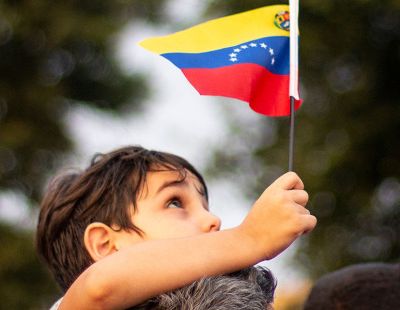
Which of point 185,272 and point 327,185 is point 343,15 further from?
point 185,272

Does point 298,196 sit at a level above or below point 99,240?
above

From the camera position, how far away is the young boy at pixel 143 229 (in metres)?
2.51

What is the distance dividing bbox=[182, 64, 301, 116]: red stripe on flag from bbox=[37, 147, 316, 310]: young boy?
29 centimetres

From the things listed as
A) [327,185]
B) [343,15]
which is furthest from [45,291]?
[343,15]

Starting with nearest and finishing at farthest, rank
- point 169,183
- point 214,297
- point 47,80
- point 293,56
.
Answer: point 214,297 → point 293,56 → point 169,183 → point 47,80

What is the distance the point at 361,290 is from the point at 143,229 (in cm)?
108

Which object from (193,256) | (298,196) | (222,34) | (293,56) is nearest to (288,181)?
(298,196)

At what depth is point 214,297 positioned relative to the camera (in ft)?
8.13

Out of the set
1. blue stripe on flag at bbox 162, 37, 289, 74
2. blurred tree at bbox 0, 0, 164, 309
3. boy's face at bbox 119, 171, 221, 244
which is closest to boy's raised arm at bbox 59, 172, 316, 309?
boy's face at bbox 119, 171, 221, 244

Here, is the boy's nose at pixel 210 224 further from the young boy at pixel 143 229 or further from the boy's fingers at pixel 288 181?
the boy's fingers at pixel 288 181

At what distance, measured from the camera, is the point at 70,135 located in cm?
1295

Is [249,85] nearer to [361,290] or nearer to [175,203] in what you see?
[175,203]

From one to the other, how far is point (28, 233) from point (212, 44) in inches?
360

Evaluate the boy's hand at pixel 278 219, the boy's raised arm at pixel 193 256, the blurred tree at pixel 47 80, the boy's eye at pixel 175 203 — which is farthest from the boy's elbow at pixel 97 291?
the blurred tree at pixel 47 80
